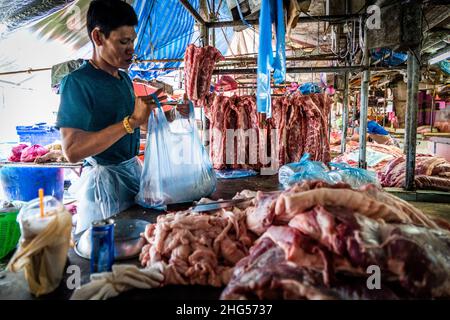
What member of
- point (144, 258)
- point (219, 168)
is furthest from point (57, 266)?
point (219, 168)

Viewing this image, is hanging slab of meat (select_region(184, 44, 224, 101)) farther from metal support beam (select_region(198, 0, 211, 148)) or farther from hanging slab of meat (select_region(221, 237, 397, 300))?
hanging slab of meat (select_region(221, 237, 397, 300))

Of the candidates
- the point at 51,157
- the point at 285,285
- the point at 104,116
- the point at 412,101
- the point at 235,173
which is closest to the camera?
the point at 285,285

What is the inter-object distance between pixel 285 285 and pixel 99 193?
2317 mm

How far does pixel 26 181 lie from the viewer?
6.68m

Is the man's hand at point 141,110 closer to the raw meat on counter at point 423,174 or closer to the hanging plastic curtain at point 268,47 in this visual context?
the hanging plastic curtain at point 268,47

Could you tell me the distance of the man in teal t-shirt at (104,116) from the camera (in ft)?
8.54

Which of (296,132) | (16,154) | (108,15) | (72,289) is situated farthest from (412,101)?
(16,154)

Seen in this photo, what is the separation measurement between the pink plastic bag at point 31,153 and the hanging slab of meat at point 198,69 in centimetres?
615

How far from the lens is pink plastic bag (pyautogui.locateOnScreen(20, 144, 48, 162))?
816 cm

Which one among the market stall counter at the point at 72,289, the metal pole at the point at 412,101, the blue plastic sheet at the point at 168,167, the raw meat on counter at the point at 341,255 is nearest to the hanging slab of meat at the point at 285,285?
the raw meat on counter at the point at 341,255

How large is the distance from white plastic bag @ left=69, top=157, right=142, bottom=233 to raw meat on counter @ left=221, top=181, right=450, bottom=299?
1.91m

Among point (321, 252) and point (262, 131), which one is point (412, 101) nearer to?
point (262, 131)

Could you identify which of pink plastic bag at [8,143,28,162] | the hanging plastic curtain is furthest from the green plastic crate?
pink plastic bag at [8,143,28,162]

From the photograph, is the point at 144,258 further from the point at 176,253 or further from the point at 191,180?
the point at 191,180
